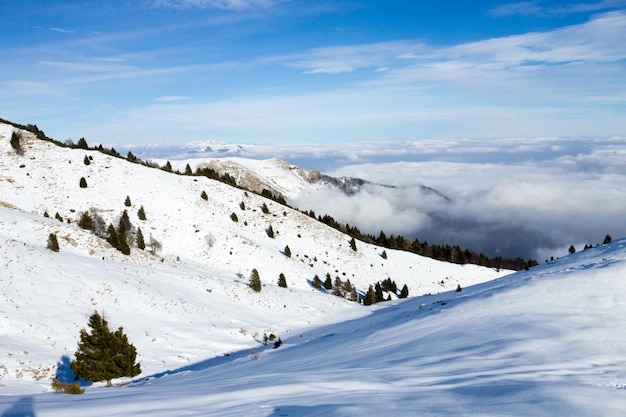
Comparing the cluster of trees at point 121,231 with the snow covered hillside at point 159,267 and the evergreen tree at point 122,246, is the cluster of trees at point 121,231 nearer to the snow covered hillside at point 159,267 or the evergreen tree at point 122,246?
the evergreen tree at point 122,246

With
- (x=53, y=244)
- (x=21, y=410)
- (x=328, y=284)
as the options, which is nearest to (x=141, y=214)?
(x=53, y=244)

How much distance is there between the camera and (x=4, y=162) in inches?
2303

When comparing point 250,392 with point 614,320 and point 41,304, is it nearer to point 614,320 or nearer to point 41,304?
point 614,320

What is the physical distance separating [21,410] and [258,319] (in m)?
30.0

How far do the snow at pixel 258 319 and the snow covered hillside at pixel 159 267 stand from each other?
20cm

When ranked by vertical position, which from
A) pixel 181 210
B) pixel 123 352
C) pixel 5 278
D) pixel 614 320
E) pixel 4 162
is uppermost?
pixel 4 162

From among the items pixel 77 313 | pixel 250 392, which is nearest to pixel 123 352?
pixel 77 313

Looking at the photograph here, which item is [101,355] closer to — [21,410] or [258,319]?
[21,410]

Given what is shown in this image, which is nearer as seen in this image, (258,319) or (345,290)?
(258,319)

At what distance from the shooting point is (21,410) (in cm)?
712

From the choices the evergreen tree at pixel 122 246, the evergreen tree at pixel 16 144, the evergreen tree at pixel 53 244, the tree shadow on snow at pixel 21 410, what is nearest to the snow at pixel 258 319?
the tree shadow on snow at pixel 21 410

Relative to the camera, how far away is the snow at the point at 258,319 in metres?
7.54

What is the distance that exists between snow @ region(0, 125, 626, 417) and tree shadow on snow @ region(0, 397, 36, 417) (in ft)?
0.23

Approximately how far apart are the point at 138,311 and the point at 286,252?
32586mm
